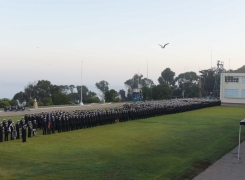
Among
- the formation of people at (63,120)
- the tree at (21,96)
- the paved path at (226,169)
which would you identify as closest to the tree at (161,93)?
the tree at (21,96)

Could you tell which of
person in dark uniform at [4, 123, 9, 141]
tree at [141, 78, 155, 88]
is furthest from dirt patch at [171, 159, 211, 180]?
tree at [141, 78, 155, 88]

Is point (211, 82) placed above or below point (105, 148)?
above

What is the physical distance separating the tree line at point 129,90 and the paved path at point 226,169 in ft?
93.7

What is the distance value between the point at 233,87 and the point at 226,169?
4660 cm

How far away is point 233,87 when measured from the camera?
5328cm

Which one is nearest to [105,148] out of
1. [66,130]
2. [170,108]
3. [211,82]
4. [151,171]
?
[151,171]

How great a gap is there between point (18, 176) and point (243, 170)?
6.18 meters

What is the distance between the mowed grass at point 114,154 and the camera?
344 inches

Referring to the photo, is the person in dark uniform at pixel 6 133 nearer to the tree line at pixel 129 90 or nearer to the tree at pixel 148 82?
the tree line at pixel 129 90

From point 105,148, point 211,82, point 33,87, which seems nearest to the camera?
point 105,148

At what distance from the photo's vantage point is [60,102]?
43.7 meters

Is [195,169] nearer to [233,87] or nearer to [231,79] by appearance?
[233,87]

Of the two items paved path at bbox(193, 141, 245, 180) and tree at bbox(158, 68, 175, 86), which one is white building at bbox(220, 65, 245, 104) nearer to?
tree at bbox(158, 68, 175, 86)

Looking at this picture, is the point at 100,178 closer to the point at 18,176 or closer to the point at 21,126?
the point at 18,176
